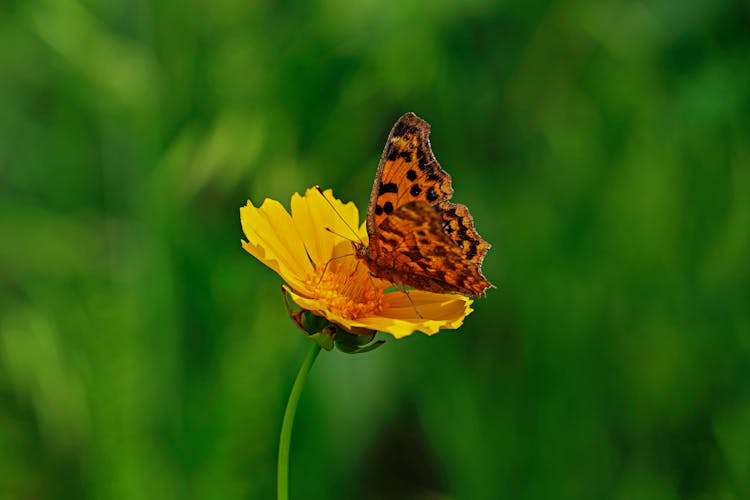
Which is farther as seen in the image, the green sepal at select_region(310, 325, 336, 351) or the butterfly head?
the butterfly head

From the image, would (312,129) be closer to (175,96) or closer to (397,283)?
(175,96)

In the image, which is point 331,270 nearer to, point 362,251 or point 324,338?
point 362,251

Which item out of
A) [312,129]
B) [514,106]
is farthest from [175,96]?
A: [514,106]

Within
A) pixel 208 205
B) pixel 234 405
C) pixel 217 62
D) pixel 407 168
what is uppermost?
pixel 217 62


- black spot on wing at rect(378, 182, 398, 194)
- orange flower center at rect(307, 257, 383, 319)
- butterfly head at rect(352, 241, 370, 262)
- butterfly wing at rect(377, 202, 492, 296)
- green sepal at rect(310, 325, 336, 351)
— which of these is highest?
black spot on wing at rect(378, 182, 398, 194)

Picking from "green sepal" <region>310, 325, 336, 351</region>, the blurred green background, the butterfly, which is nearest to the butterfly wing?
the butterfly

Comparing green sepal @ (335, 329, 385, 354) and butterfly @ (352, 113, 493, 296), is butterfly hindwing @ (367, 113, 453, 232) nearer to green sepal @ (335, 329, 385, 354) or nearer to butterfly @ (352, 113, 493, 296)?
butterfly @ (352, 113, 493, 296)

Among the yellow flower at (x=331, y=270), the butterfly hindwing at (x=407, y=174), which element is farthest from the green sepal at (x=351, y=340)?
the butterfly hindwing at (x=407, y=174)
